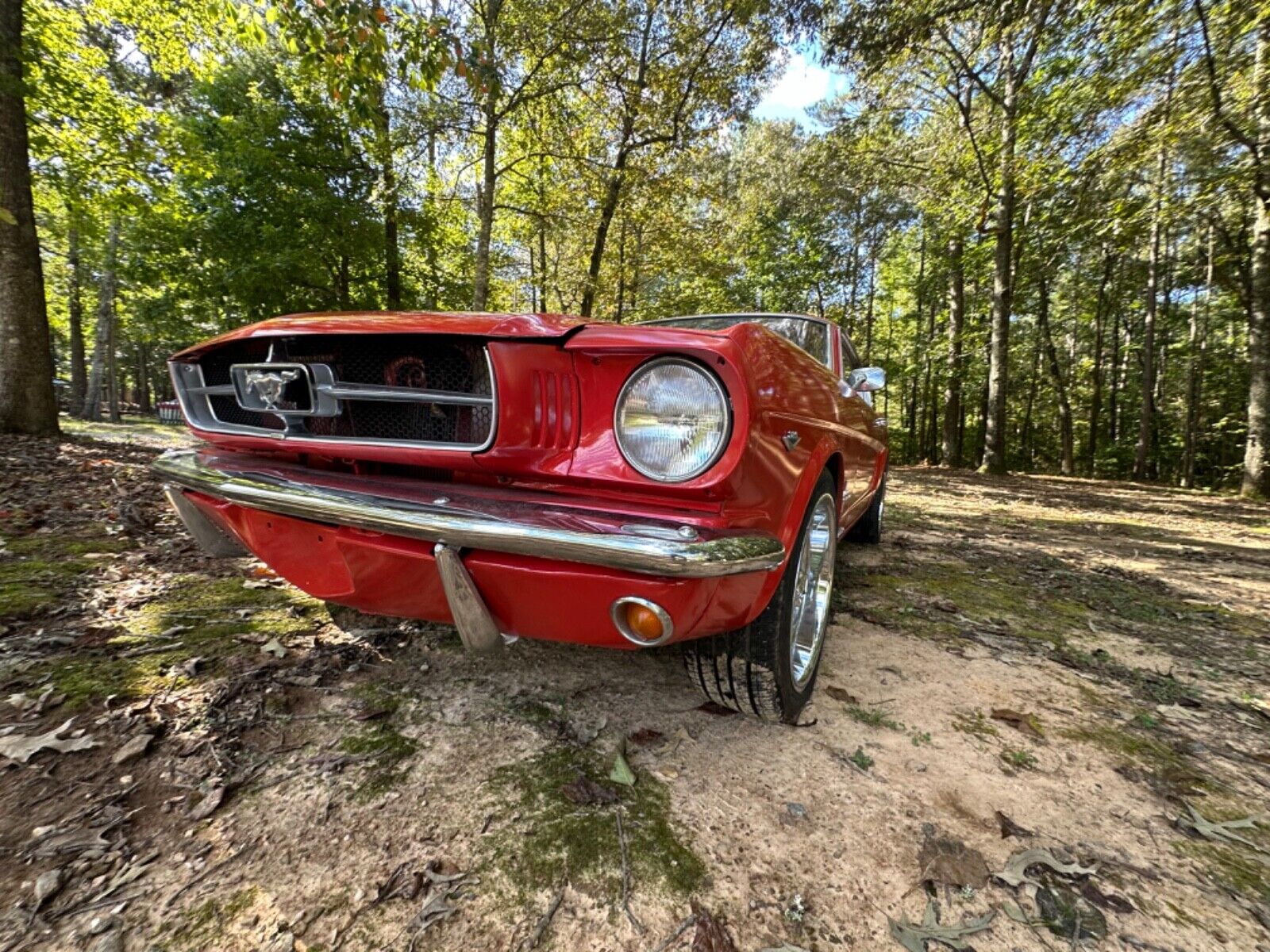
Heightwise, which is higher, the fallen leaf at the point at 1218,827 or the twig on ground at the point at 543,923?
the twig on ground at the point at 543,923

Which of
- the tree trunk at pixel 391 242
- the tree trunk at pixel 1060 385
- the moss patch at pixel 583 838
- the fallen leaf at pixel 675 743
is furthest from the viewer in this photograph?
the tree trunk at pixel 1060 385

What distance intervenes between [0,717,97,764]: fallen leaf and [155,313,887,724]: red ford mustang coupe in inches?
24.0

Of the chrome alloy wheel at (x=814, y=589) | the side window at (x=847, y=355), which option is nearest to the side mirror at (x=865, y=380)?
A: the side window at (x=847, y=355)

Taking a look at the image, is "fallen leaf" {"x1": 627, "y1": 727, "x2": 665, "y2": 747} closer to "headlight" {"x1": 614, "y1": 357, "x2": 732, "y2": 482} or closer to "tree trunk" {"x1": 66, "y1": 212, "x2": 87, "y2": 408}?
"headlight" {"x1": 614, "y1": 357, "x2": 732, "y2": 482}

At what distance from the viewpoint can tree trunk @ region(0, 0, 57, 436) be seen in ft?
17.8

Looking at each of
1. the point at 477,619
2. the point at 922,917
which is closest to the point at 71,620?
the point at 477,619

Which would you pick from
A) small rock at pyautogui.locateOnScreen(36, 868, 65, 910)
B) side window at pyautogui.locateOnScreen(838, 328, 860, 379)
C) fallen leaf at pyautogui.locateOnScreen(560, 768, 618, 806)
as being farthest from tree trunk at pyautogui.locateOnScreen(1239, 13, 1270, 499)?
small rock at pyautogui.locateOnScreen(36, 868, 65, 910)

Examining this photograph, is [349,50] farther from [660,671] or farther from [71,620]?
[660,671]

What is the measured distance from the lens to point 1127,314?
20.6m

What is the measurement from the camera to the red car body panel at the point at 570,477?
126 centimetres

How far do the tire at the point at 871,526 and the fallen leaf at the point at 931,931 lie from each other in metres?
3.27

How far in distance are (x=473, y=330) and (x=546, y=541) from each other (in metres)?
0.58

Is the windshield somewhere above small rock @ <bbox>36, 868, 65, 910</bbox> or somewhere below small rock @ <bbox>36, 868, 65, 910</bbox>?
above

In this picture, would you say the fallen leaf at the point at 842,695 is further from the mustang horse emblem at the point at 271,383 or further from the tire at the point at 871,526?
the tire at the point at 871,526
